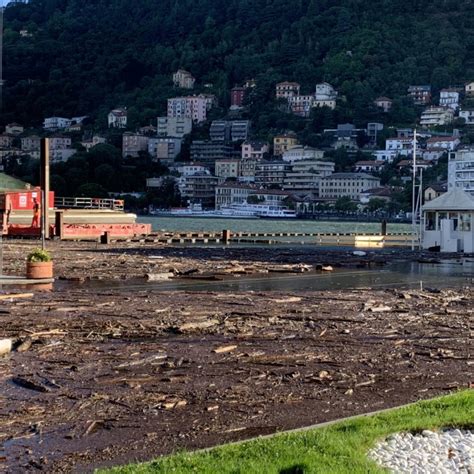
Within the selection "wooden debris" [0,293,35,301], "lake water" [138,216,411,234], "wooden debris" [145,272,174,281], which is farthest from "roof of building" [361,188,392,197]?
"wooden debris" [0,293,35,301]

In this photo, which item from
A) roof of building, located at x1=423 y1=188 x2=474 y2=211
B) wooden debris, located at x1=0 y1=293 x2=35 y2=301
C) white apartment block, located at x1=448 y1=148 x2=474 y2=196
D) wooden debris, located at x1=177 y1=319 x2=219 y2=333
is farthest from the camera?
white apartment block, located at x1=448 y1=148 x2=474 y2=196

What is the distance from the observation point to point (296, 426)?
8656mm

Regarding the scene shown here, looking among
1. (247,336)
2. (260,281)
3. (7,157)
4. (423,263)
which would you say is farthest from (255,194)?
(247,336)

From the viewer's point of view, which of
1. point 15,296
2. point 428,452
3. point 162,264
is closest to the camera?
point 428,452

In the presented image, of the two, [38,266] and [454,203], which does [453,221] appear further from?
[38,266]

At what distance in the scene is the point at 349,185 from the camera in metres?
195

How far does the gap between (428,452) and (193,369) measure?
467cm

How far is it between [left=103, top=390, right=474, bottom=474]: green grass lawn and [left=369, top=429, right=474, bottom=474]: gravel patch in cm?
14

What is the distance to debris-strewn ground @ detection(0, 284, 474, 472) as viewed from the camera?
8.37m

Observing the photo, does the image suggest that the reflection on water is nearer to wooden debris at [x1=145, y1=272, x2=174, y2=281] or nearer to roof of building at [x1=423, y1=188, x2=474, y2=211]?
wooden debris at [x1=145, y1=272, x2=174, y2=281]

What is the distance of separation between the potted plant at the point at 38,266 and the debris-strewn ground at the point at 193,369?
465cm

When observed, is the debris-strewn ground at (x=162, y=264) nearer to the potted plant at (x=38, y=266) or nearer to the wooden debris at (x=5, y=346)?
the potted plant at (x=38, y=266)

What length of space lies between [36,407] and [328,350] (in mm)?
5442

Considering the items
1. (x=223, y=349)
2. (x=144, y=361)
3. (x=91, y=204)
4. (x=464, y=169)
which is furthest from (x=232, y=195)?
(x=144, y=361)
